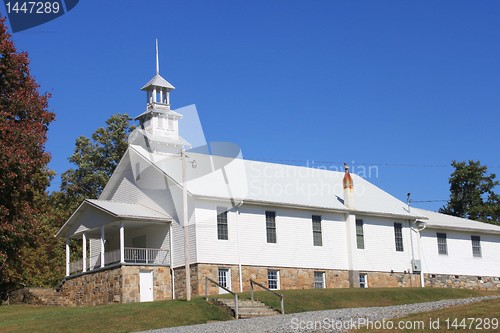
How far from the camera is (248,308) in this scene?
101 ft

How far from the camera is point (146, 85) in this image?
1816 inches

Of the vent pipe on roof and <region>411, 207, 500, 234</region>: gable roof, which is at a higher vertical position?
the vent pipe on roof

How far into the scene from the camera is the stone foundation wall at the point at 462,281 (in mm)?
48625

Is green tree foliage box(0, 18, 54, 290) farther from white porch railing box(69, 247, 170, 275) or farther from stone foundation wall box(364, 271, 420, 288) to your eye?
stone foundation wall box(364, 271, 420, 288)

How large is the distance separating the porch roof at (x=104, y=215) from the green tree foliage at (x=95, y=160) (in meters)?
13.6

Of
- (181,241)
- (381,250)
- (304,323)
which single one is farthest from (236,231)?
(304,323)

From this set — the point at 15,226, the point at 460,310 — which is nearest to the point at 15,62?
the point at 15,226

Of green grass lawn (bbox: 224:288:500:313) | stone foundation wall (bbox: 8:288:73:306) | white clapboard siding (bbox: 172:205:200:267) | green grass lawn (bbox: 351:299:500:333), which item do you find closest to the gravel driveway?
green grass lawn (bbox: 351:299:500:333)

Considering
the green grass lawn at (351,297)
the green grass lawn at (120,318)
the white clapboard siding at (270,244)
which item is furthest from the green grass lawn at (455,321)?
the white clapboard siding at (270,244)

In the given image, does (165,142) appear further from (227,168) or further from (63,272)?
(63,272)

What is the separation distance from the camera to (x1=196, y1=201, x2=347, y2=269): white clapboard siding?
39469 mm

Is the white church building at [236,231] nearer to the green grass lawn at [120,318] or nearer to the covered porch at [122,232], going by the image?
the covered porch at [122,232]

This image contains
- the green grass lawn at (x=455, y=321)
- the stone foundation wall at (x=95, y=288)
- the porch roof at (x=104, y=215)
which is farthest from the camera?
the porch roof at (x=104, y=215)

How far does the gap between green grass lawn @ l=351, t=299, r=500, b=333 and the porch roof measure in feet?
60.7
